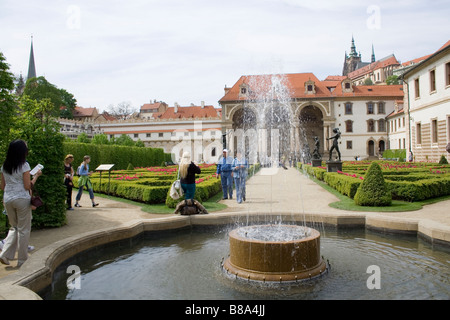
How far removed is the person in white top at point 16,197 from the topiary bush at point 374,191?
7.79 meters

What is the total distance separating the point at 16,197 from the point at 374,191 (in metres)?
8.11

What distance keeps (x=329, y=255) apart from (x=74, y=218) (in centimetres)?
588

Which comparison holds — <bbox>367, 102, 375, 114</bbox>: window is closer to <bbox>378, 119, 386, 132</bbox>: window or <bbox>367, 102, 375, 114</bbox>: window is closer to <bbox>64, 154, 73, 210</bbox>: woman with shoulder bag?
<bbox>378, 119, 386, 132</bbox>: window

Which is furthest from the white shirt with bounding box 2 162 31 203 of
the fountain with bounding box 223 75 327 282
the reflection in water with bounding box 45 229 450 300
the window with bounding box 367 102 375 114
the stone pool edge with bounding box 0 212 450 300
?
the window with bounding box 367 102 375 114

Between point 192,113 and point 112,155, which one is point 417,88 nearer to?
point 112,155

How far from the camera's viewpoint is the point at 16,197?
14.5 feet

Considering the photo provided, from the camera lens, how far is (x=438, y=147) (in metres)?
23.5

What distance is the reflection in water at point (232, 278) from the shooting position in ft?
13.0

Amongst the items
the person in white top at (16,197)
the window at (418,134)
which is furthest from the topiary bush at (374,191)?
the window at (418,134)

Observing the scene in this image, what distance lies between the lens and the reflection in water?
13.0 ft

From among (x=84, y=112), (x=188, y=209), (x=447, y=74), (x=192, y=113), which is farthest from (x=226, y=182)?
(x=84, y=112)

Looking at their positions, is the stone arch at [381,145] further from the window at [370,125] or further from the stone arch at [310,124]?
the stone arch at [310,124]

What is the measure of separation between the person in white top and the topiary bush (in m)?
7.79

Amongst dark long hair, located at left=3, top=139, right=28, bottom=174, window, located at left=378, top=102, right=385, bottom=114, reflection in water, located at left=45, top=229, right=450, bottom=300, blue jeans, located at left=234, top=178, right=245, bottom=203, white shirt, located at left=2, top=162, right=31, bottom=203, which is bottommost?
reflection in water, located at left=45, top=229, right=450, bottom=300
